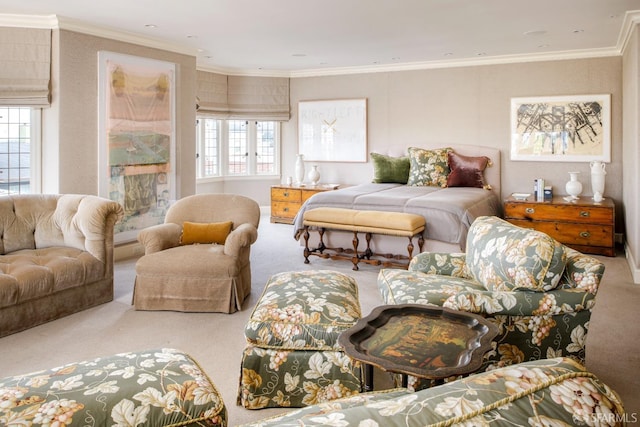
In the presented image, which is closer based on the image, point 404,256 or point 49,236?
point 49,236

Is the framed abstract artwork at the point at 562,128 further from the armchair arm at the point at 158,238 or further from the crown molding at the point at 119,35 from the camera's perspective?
the armchair arm at the point at 158,238

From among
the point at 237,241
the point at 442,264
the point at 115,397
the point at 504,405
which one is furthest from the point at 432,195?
the point at 504,405

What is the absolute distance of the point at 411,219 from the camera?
5.06 meters

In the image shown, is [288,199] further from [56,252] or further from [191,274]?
[56,252]

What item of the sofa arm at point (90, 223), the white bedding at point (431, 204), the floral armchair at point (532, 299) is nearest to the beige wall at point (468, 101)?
the white bedding at point (431, 204)

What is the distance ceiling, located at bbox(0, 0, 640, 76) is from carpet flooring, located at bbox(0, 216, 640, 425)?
2.52 metres

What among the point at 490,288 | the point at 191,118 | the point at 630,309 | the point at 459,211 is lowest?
the point at 630,309

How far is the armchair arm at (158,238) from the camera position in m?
4.15

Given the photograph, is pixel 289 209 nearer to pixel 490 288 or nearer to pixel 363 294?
pixel 363 294

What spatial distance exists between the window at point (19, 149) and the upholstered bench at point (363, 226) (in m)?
2.84

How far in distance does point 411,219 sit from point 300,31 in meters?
2.36

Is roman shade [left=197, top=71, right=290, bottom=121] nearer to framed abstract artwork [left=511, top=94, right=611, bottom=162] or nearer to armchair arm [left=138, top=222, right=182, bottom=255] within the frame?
framed abstract artwork [left=511, top=94, right=611, bottom=162]

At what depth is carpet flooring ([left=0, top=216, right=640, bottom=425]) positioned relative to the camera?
2.90 m

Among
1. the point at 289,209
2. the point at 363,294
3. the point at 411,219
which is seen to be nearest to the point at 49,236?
the point at 363,294
